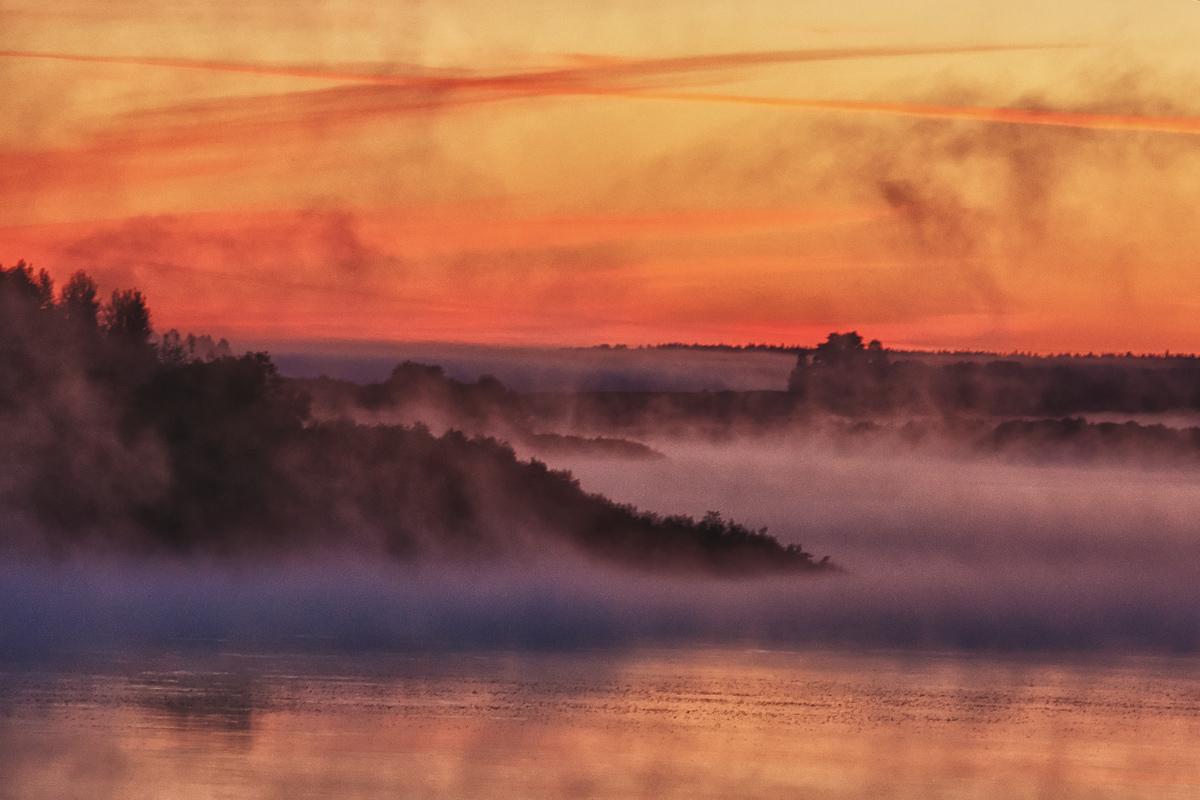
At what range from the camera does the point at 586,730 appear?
83.4ft

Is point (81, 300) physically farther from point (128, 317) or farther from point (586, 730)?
point (586, 730)

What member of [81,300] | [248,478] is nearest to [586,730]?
[248,478]

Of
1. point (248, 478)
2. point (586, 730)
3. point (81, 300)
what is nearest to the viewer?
point (586, 730)

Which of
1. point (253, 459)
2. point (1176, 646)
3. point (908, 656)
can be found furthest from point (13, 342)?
point (1176, 646)

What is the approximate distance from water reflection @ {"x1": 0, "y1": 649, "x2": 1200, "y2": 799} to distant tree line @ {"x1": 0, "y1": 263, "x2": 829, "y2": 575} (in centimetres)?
1737

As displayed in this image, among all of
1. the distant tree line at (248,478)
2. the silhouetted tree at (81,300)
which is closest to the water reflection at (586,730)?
the distant tree line at (248,478)

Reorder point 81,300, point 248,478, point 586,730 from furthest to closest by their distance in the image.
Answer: point 81,300, point 248,478, point 586,730

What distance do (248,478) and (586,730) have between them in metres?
24.9

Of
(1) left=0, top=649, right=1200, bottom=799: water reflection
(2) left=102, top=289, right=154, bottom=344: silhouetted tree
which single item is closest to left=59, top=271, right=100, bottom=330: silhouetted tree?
(2) left=102, top=289, right=154, bottom=344: silhouetted tree

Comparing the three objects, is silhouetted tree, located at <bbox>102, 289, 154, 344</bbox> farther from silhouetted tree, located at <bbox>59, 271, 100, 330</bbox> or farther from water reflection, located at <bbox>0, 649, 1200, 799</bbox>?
water reflection, located at <bbox>0, 649, 1200, 799</bbox>

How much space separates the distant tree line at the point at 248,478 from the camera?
48.3 meters

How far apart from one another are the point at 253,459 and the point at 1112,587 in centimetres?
2575

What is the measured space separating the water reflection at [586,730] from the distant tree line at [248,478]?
17.4m

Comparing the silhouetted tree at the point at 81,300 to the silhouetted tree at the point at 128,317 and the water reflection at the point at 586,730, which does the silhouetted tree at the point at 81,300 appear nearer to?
the silhouetted tree at the point at 128,317
